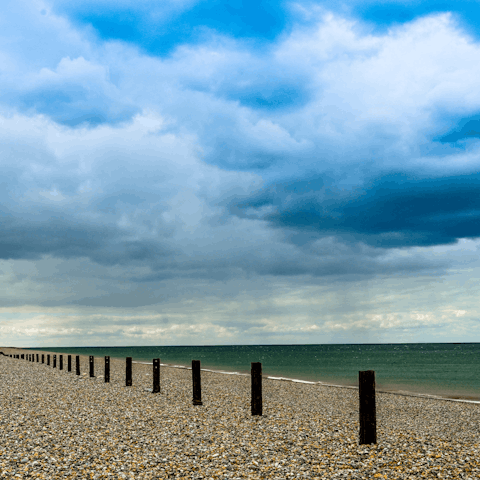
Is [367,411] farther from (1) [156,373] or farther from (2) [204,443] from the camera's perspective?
(1) [156,373]

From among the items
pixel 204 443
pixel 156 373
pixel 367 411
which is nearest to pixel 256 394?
pixel 204 443

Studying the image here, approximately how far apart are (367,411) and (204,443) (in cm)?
384

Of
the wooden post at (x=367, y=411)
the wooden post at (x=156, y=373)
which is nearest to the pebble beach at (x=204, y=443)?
the wooden post at (x=367, y=411)

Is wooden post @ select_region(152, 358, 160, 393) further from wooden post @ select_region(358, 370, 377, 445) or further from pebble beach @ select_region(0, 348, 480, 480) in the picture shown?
wooden post @ select_region(358, 370, 377, 445)

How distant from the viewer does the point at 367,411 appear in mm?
10625

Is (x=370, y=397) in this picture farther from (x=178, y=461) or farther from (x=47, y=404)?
(x=47, y=404)

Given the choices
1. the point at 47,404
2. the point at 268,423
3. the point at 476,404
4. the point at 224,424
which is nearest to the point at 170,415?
the point at 224,424

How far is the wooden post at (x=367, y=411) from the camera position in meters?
10.6

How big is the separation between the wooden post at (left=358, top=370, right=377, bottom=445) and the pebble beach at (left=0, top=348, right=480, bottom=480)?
10.0 inches

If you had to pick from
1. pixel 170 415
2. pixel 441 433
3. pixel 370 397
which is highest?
pixel 370 397

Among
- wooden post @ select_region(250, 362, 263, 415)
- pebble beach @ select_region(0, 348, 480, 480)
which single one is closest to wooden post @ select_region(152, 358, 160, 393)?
pebble beach @ select_region(0, 348, 480, 480)

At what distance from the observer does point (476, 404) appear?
24719 mm

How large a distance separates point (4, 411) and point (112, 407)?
326cm

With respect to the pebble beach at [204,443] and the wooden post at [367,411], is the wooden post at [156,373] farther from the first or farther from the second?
the wooden post at [367,411]
